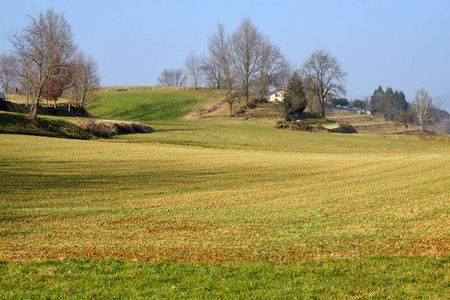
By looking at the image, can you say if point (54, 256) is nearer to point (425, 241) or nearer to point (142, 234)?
point (142, 234)

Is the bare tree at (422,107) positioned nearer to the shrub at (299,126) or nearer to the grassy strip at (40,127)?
the shrub at (299,126)

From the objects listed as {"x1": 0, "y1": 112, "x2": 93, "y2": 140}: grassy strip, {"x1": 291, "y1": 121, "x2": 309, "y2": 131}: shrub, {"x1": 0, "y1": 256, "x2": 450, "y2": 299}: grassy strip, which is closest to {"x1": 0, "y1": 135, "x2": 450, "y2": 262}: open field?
{"x1": 0, "y1": 256, "x2": 450, "y2": 299}: grassy strip

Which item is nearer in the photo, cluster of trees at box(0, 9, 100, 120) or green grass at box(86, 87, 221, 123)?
cluster of trees at box(0, 9, 100, 120)

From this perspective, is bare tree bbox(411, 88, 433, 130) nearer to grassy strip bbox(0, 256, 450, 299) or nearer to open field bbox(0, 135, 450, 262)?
open field bbox(0, 135, 450, 262)

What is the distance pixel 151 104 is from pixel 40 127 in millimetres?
54011

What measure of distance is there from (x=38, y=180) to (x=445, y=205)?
16.1 m

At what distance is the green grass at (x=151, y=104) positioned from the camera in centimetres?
8056

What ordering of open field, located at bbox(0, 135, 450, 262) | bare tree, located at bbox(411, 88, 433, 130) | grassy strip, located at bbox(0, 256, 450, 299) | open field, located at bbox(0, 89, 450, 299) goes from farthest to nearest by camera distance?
bare tree, located at bbox(411, 88, 433, 130), open field, located at bbox(0, 135, 450, 262), open field, located at bbox(0, 89, 450, 299), grassy strip, located at bbox(0, 256, 450, 299)

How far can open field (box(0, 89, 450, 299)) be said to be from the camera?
23.3ft

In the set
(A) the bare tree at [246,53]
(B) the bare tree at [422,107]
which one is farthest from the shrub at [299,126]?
(B) the bare tree at [422,107]

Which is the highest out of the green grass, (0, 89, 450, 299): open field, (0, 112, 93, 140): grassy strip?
the green grass

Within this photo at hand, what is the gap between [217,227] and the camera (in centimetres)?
1170

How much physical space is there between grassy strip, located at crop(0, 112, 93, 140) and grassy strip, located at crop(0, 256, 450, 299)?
96.4 ft

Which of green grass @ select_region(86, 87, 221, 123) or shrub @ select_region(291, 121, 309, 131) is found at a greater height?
green grass @ select_region(86, 87, 221, 123)
